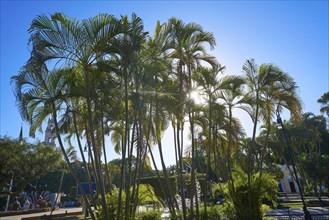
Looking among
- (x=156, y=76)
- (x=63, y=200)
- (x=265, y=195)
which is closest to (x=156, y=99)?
(x=156, y=76)

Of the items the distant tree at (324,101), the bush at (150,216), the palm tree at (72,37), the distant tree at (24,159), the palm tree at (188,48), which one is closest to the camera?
the palm tree at (72,37)

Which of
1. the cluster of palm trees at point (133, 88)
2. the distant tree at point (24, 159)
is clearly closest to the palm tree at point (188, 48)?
the cluster of palm trees at point (133, 88)

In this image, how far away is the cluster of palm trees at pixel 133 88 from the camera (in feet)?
22.9

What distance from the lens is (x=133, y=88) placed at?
9.23 meters

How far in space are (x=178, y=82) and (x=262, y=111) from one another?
4.62m

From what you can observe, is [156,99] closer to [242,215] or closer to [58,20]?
[58,20]

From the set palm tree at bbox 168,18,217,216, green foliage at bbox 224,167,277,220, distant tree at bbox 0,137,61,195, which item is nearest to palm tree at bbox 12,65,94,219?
palm tree at bbox 168,18,217,216

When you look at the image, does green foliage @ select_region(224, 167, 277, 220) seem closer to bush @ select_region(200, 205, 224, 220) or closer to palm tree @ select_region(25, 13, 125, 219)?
bush @ select_region(200, 205, 224, 220)

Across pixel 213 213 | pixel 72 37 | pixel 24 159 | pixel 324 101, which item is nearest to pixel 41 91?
pixel 72 37

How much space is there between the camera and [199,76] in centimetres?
1059

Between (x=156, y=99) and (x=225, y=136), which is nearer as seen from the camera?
(x=156, y=99)

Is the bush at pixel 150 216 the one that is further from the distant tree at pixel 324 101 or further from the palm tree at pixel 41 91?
the distant tree at pixel 324 101

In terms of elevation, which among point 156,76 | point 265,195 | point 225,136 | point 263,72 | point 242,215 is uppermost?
point 263,72

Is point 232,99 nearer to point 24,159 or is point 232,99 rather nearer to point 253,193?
point 253,193
